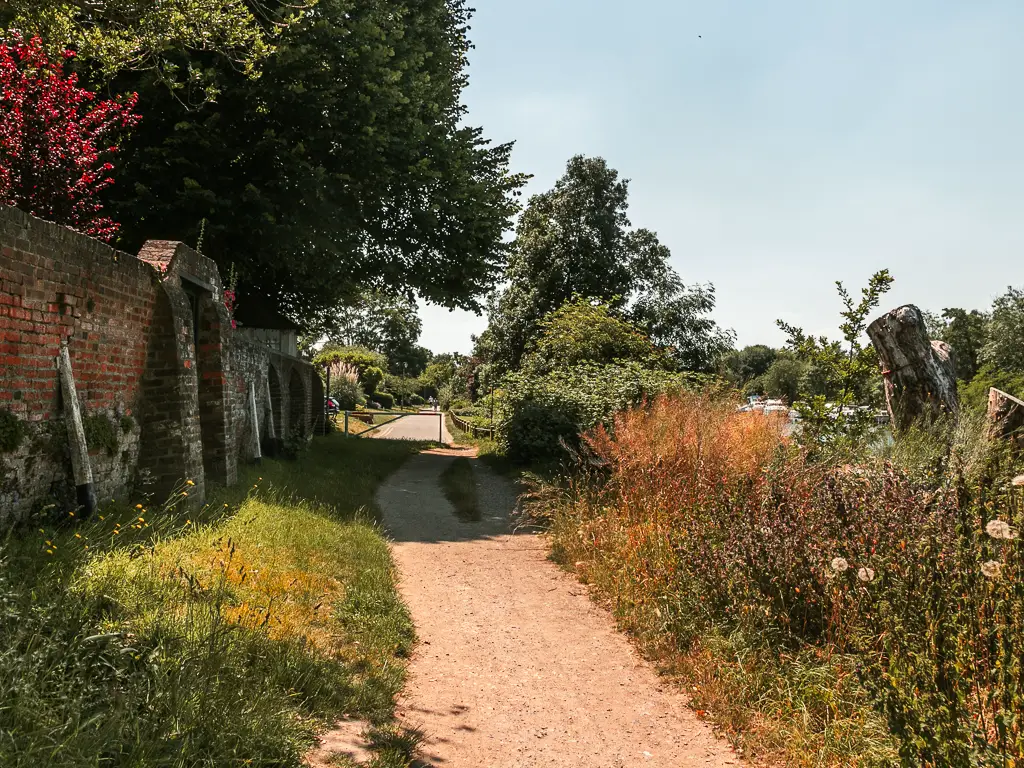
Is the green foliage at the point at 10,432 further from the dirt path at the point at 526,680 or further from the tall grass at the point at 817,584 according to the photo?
the tall grass at the point at 817,584

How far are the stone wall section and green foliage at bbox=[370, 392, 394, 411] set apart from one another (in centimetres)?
4549

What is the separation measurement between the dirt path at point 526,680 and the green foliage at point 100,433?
3036 millimetres

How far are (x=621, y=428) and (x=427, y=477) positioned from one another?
278 inches

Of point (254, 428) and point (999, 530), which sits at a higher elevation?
point (254, 428)

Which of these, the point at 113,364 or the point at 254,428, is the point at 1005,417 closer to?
the point at 113,364

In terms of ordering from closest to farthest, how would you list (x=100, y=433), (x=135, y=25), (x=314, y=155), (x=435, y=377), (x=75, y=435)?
(x=75, y=435) → (x=100, y=433) → (x=135, y=25) → (x=314, y=155) → (x=435, y=377)

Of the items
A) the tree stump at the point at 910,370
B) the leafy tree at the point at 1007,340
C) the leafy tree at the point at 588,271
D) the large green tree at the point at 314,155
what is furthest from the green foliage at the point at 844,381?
the leafy tree at the point at 1007,340

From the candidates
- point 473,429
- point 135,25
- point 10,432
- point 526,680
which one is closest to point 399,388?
point 473,429

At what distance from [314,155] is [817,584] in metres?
11.3

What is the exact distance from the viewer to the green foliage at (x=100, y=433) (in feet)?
20.0

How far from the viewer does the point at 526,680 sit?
193 inches

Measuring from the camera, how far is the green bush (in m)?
13.0

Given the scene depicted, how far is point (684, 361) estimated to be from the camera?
28.5 m

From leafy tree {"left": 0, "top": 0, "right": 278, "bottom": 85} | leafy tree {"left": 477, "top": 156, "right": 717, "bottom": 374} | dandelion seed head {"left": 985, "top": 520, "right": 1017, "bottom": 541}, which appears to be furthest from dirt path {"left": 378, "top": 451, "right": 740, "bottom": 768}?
leafy tree {"left": 477, "top": 156, "right": 717, "bottom": 374}
